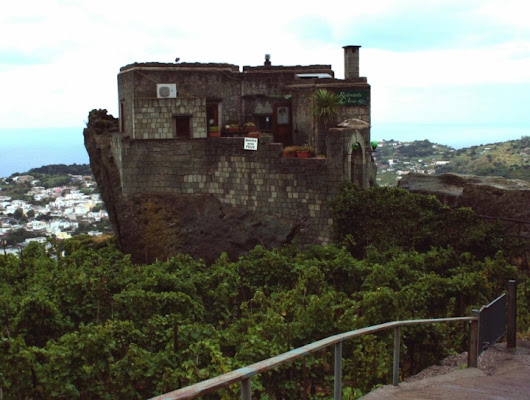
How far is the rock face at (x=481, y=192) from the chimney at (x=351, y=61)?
14.1 ft

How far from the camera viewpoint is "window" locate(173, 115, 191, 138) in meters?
22.9

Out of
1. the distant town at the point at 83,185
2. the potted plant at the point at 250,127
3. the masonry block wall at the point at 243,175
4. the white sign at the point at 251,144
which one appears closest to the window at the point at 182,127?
the masonry block wall at the point at 243,175

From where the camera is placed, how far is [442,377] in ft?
27.0

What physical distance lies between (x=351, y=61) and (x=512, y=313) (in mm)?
16098

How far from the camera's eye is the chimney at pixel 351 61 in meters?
24.3

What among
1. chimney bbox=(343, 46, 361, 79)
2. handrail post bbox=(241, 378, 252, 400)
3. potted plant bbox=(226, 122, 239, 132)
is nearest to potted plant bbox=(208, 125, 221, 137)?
potted plant bbox=(226, 122, 239, 132)

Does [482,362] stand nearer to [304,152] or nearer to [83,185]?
[304,152]

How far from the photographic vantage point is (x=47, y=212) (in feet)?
208

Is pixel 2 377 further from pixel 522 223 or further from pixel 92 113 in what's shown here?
pixel 92 113

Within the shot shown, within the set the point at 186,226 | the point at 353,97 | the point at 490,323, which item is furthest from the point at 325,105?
the point at 490,323

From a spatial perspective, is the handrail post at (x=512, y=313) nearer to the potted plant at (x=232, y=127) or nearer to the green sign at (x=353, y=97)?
the green sign at (x=353, y=97)

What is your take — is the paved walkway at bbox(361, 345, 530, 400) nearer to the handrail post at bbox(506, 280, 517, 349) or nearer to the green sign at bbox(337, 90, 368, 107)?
the handrail post at bbox(506, 280, 517, 349)

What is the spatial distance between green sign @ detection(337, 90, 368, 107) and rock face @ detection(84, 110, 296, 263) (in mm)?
4479

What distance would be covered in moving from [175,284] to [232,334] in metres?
4.19
